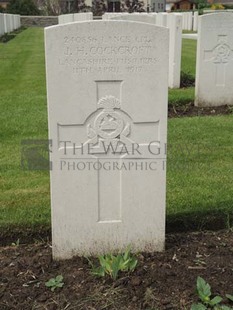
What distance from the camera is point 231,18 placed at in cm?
738

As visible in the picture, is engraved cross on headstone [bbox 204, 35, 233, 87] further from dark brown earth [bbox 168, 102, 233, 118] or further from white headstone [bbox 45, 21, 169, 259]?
white headstone [bbox 45, 21, 169, 259]

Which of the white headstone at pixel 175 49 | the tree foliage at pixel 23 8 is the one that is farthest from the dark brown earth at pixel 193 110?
the tree foliage at pixel 23 8

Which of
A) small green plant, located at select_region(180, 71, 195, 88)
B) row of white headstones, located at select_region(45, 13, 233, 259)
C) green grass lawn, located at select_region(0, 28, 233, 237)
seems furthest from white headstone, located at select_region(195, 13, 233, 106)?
row of white headstones, located at select_region(45, 13, 233, 259)

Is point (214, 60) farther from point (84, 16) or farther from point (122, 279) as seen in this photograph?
point (84, 16)

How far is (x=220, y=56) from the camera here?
7.64 metres

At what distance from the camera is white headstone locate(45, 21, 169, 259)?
2.78m

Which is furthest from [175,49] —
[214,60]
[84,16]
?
[84,16]

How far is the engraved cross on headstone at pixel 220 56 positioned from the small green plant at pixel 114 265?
5.30m

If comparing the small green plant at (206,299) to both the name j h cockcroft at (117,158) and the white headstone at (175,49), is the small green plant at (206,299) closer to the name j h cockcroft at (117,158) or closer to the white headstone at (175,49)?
the name j h cockcroft at (117,158)

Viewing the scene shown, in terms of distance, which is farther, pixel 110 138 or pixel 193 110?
pixel 193 110

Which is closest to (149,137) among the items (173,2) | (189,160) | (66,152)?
(66,152)

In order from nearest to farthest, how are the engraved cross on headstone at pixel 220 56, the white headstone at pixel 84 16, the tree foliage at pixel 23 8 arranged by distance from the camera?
the engraved cross on headstone at pixel 220 56 < the white headstone at pixel 84 16 < the tree foliage at pixel 23 8

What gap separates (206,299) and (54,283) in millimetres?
900

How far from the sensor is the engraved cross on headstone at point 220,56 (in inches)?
297
